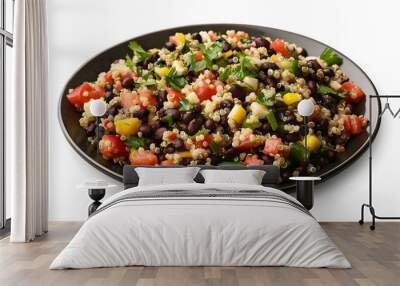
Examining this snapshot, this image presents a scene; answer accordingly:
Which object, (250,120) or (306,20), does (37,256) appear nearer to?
(250,120)

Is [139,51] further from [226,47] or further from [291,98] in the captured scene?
[291,98]

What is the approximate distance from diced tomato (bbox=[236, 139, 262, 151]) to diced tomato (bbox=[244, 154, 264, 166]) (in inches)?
3.4

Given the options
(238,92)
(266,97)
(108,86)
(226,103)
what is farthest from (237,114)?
(108,86)

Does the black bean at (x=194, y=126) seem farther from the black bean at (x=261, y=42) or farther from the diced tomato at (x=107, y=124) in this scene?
the black bean at (x=261, y=42)

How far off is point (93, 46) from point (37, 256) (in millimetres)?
3059

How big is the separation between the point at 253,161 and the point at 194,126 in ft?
2.28

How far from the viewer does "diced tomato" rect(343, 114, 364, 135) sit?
7.09 meters

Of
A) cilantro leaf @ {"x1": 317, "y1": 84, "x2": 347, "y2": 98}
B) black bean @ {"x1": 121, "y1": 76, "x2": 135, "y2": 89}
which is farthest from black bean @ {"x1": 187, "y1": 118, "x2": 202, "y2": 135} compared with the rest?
cilantro leaf @ {"x1": 317, "y1": 84, "x2": 347, "y2": 98}

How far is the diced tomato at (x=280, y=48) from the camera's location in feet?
23.9

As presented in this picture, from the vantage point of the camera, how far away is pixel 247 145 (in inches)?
272

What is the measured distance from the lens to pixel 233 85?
707 centimetres

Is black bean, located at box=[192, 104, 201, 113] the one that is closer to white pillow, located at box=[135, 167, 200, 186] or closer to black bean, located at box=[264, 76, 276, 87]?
white pillow, located at box=[135, 167, 200, 186]

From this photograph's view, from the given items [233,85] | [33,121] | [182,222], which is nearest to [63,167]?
[33,121]

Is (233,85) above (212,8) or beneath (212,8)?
beneath
